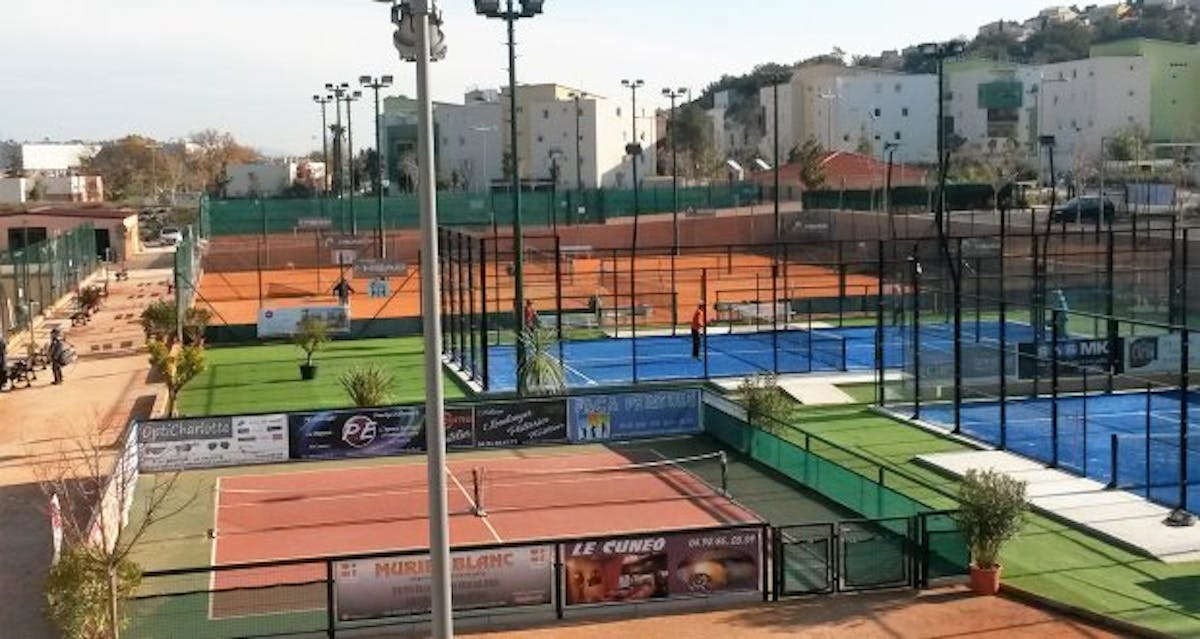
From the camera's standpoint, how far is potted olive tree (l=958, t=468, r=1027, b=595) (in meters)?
20.0

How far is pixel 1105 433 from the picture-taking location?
32156mm

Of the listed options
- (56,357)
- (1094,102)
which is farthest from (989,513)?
(1094,102)

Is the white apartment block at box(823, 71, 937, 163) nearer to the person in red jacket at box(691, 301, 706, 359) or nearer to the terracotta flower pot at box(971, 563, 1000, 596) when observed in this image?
the person in red jacket at box(691, 301, 706, 359)

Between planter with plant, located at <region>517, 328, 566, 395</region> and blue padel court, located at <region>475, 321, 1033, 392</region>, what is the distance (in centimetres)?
354

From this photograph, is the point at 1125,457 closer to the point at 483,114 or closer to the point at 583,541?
the point at 583,541

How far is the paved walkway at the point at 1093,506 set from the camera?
22.7 meters

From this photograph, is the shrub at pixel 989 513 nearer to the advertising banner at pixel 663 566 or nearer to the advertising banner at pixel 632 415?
the advertising banner at pixel 663 566

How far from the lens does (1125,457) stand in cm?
2952

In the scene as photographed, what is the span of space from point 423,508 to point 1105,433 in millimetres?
15974

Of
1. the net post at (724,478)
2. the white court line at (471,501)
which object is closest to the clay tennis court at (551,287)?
the white court line at (471,501)

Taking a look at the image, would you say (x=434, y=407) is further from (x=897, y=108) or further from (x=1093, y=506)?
(x=897, y=108)

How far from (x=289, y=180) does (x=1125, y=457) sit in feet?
470

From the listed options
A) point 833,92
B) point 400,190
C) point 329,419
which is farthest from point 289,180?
point 329,419

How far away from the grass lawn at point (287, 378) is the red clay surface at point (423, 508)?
6.28 m
